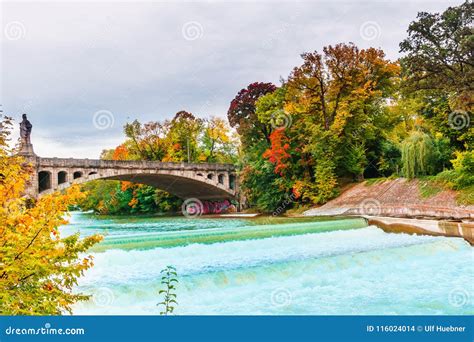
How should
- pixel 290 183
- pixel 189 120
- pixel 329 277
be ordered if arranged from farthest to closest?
pixel 189 120 → pixel 290 183 → pixel 329 277

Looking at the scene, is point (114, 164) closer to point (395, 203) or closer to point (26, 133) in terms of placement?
point (26, 133)

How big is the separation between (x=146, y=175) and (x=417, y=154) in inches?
885

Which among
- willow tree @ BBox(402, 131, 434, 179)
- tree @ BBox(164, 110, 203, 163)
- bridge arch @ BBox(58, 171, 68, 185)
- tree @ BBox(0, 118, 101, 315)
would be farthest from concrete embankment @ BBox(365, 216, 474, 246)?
tree @ BBox(164, 110, 203, 163)

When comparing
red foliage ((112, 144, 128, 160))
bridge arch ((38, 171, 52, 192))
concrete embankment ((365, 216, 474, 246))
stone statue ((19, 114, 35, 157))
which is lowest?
concrete embankment ((365, 216, 474, 246))

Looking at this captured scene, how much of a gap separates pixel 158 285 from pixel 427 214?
15.4 m

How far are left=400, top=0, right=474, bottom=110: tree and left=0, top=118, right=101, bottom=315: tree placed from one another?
20343mm

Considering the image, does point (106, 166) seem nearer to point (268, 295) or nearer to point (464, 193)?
point (464, 193)

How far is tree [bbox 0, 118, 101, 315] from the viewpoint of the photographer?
154 inches

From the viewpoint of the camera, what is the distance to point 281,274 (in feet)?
34.6

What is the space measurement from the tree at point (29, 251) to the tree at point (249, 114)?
32.3 metres

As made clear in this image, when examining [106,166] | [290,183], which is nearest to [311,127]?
[290,183]

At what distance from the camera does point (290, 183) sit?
31.8 metres

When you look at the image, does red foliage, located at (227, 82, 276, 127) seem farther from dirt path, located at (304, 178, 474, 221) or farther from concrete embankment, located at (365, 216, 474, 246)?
concrete embankment, located at (365, 216, 474, 246)

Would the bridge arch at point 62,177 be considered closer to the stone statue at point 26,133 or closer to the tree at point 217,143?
the stone statue at point 26,133
